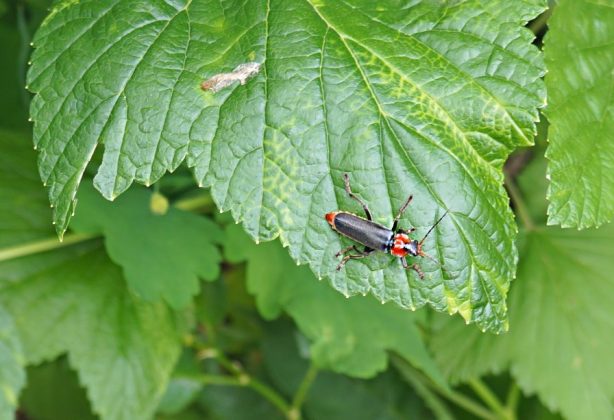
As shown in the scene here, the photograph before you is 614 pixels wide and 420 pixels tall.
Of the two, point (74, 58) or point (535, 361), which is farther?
point (535, 361)

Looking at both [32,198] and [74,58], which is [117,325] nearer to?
[32,198]

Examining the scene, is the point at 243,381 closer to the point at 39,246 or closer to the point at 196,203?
the point at 196,203

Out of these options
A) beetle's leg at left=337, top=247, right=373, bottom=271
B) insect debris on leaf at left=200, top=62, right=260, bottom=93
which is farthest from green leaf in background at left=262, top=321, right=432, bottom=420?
insect debris on leaf at left=200, top=62, right=260, bottom=93

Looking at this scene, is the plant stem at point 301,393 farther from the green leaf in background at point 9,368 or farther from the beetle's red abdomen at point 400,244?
the beetle's red abdomen at point 400,244

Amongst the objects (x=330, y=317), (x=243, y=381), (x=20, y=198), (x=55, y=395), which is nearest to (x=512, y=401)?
(x=330, y=317)

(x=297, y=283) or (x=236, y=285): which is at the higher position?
(x=297, y=283)

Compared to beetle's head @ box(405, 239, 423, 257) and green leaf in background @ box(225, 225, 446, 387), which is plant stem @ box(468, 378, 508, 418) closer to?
green leaf in background @ box(225, 225, 446, 387)

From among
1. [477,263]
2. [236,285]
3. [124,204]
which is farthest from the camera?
[236,285]

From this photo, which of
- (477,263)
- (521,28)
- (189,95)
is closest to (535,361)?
(477,263)

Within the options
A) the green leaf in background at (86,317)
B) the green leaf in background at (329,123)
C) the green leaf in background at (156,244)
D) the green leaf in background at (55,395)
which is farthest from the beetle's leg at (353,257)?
the green leaf in background at (55,395)
